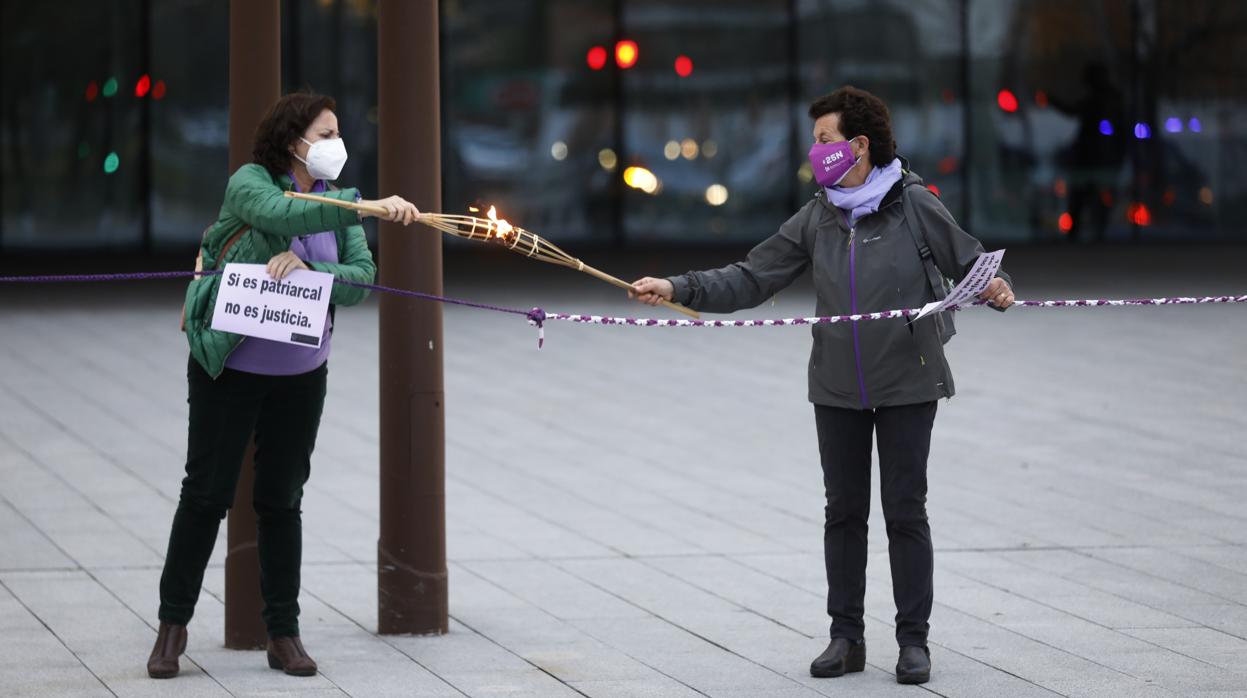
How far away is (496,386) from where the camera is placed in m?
11.5

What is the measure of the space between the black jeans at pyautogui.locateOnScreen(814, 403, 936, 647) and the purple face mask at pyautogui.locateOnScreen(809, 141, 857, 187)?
0.69 metres

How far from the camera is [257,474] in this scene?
18.9ft

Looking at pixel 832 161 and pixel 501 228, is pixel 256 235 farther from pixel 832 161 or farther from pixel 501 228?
pixel 832 161

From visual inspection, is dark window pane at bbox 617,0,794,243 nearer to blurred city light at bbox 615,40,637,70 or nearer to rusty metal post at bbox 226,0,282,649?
blurred city light at bbox 615,40,637,70

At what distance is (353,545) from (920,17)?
15.2m

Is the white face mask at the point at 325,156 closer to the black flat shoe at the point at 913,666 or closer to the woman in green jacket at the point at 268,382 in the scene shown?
the woman in green jacket at the point at 268,382

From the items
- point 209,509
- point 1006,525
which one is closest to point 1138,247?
point 1006,525

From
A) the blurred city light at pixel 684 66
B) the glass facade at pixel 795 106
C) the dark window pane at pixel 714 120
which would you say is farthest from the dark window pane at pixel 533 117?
the blurred city light at pixel 684 66

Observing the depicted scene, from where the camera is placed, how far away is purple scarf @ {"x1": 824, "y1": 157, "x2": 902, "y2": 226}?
18.6 feet

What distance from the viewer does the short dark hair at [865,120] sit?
5.70 m

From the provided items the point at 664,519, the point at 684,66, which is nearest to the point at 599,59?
the point at 684,66

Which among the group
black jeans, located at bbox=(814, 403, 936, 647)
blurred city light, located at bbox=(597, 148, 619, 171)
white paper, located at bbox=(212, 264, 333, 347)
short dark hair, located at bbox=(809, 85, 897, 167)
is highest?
blurred city light, located at bbox=(597, 148, 619, 171)

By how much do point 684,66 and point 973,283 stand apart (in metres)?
16.2

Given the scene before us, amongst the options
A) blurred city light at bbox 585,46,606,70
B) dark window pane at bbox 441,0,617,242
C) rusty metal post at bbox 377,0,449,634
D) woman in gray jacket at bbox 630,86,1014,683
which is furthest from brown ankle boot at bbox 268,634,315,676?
blurred city light at bbox 585,46,606,70
